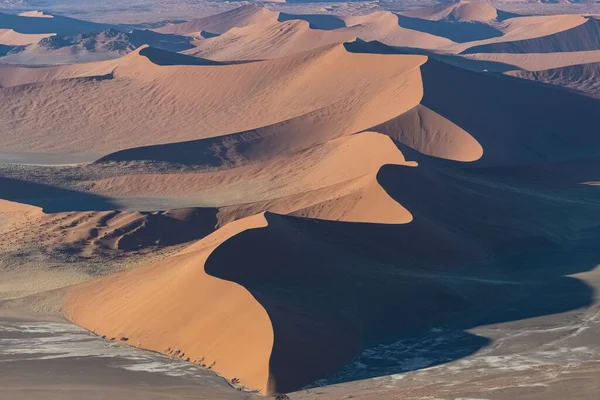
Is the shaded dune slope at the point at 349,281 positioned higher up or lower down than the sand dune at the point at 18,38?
higher up

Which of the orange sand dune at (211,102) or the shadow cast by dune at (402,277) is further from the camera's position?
the orange sand dune at (211,102)

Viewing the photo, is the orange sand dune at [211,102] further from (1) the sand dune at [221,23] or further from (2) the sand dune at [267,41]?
(1) the sand dune at [221,23]

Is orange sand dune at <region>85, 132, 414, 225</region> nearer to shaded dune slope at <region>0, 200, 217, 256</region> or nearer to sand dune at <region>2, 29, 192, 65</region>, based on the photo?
shaded dune slope at <region>0, 200, 217, 256</region>

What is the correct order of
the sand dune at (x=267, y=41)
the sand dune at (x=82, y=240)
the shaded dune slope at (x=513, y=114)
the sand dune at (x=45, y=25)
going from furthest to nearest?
the sand dune at (x=45, y=25), the sand dune at (x=267, y=41), the shaded dune slope at (x=513, y=114), the sand dune at (x=82, y=240)

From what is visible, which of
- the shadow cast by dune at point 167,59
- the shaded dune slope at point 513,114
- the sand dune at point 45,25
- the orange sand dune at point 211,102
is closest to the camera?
the shaded dune slope at point 513,114

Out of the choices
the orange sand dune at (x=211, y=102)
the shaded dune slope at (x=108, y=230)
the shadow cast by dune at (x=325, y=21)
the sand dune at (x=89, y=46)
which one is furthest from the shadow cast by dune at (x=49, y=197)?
the shadow cast by dune at (x=325, y=21)

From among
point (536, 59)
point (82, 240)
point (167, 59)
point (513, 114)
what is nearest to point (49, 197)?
point (82, 240)
